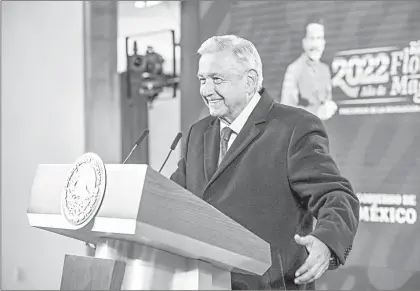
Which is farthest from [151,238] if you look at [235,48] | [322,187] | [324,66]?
[324,66]

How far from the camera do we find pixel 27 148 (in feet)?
17.7

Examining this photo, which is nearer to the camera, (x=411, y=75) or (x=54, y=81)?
(x=411, y=75)

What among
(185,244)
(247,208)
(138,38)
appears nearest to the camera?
(185,244)

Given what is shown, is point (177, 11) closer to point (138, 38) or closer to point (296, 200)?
point (138, 38)

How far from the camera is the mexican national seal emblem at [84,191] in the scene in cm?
117

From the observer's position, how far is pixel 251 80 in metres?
1.73

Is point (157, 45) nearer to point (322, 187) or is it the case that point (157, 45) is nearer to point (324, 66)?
point (324, 66)

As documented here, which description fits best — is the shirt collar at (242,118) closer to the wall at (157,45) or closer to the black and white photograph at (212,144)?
the black and white photograph at (212,144)

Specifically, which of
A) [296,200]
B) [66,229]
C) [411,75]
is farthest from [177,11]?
[66,229]

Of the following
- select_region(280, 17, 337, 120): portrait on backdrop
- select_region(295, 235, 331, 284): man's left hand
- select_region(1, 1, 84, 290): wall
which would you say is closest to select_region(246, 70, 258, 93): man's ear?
select_region(295, 235, 331, 284): man's left hand

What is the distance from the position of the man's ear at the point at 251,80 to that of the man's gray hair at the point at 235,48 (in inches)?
0.5

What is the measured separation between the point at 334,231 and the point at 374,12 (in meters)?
2.35

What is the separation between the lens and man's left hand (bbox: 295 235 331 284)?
1.34 meters

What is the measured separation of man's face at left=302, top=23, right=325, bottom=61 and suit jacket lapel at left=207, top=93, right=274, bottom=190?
2023 millimetres
